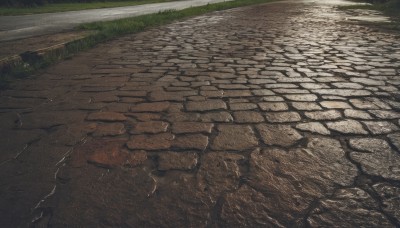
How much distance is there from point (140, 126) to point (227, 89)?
1.19m

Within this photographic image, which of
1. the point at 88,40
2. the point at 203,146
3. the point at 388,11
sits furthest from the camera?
the point at 388,11

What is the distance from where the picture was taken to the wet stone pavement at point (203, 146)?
159 cm

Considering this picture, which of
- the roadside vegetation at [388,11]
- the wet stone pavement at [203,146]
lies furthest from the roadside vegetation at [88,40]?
the roadside vegetation at [388,11]

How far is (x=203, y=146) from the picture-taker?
7.12 ft

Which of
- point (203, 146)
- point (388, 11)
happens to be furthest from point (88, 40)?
point (388, 11)

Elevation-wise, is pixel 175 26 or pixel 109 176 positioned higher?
pixel 175 26

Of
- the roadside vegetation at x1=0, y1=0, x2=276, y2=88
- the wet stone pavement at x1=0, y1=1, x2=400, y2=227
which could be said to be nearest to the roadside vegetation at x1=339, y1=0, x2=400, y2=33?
the wet stone pavement at x1=0, y1=1, x2=400, y2=227

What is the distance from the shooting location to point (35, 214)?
1568 millimetres

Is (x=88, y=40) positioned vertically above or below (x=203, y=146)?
above

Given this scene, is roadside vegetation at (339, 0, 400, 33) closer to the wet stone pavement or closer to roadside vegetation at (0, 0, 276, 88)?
the wet stone pavement

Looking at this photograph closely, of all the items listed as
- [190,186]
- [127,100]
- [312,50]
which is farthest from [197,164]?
[312,50]

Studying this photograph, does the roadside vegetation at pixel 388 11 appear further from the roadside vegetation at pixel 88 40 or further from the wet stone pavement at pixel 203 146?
the roadside vegetation at pixel 88 40

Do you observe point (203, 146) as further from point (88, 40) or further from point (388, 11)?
point (388, 11)

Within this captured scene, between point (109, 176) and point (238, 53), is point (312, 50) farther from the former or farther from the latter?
point (109, 176)
